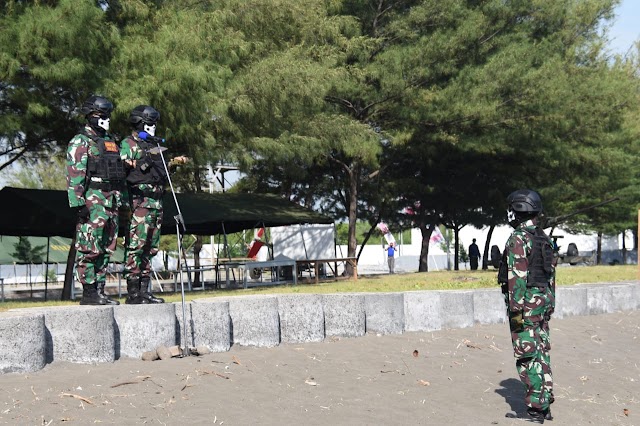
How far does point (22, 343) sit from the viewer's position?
6801 mm

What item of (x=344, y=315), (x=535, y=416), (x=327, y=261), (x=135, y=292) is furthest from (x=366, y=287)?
(x=535, y=416)

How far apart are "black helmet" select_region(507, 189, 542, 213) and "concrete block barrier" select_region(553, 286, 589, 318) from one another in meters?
6.53

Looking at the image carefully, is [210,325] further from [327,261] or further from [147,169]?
[327,261]

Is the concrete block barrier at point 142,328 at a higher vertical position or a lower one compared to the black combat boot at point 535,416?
higher

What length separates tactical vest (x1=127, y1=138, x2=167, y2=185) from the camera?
26.9 feet

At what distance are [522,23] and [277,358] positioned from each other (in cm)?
2044

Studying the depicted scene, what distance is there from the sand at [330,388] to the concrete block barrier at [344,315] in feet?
0.40

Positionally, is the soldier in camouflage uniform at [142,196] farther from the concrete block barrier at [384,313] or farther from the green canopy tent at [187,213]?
the green canopy tent at [187,213]

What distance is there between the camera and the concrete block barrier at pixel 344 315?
9.47 metres

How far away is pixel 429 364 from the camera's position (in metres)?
8.79

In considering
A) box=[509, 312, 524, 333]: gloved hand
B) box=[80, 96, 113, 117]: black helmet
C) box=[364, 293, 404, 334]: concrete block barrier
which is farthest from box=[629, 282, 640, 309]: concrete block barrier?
box=[80, 96, 113, 117]: black helmet

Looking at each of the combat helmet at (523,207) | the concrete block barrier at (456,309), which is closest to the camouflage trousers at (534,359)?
the combat helmet at (523,207)

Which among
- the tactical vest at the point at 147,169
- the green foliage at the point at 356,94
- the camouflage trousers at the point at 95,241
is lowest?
the camouflage trousers at the point at 95,241

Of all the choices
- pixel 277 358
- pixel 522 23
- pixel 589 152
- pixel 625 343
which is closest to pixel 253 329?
pixel 277 358
